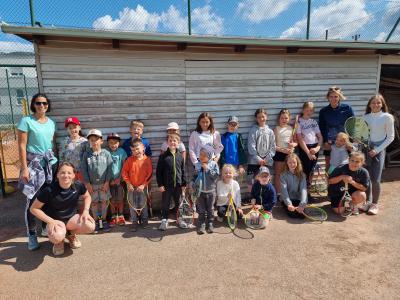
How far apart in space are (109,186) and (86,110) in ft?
4.66

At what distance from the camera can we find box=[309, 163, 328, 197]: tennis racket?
6.25 metres

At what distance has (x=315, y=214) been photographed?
200 inches

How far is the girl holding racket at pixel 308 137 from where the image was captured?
5.54 metres

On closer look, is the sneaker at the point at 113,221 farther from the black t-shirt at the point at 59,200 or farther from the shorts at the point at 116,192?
the black t-shirt at the point at 59,200

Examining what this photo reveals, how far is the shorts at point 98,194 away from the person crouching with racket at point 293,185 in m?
3.10

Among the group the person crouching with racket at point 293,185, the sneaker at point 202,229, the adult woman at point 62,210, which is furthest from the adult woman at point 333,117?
the adult woman at point 62,210

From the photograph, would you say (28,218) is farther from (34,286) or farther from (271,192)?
(271,192)

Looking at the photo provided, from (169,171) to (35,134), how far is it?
6.65ft

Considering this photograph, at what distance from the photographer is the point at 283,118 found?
5.51 metres

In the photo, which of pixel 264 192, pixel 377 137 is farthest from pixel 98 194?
Result: pixel 377 137

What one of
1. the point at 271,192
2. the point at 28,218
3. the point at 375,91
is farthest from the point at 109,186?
the point at 375,91

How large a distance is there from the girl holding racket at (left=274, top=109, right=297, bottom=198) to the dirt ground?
123cm

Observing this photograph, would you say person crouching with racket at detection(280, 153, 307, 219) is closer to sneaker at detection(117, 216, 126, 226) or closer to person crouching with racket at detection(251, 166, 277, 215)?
person crouching with racket at detection(251, 166, 277, 215)

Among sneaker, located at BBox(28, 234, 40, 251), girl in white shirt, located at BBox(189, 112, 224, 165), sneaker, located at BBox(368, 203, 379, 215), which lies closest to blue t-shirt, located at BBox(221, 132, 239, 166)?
girl in white shirt, located at BBox(189, 112, 224, 165)
